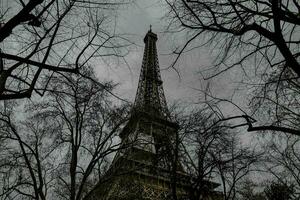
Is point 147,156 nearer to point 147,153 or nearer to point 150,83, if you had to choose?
point 147,153

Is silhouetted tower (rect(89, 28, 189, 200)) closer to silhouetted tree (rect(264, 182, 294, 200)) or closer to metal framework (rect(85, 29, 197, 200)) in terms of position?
metal framework (rect(85, 29, 197, 200))

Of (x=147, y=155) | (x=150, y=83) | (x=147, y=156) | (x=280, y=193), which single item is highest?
(x=150, y=83)

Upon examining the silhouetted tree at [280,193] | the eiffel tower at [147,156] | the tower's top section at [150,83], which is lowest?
the silhouetted tree at [280,193]

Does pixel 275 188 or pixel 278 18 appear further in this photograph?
pixel 275 188

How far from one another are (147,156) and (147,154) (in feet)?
1.28

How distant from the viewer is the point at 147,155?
13.6 metres

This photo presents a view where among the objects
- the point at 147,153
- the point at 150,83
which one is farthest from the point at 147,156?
the point at 150,83

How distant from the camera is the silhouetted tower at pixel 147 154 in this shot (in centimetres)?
1188

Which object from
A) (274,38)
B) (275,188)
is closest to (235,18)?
(274,38)

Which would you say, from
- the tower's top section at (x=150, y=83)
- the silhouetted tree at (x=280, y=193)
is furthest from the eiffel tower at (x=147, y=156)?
the silhouetted tree at (x=280, y=193)

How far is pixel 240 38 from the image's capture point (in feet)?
16.2

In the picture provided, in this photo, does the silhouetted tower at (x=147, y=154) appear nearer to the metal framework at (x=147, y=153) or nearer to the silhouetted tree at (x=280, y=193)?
the metal framework at (x=147, y=153)

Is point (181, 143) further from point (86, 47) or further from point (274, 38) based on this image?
point (274, 38)

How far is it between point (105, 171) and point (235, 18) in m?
8.97
